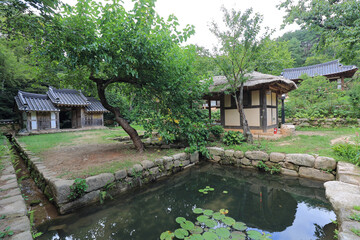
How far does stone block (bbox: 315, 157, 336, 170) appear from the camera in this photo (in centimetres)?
396

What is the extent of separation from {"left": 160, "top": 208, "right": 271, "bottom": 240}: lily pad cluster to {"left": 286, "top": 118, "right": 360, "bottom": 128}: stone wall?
952cm

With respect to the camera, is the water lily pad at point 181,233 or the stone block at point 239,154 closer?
the water lily pad at point 181,233

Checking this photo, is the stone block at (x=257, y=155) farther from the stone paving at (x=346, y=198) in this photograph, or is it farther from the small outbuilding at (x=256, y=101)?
the small outbuilding at (x=256, y=101)

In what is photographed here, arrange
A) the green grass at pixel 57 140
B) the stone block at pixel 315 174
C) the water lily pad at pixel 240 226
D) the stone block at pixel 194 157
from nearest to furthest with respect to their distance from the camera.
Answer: the water lily pad at pixel 240 226
the stone block at pixel 315 174
the stone block at pixel 194 157
the green grass at pixel 57 140

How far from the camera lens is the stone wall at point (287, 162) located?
4031mm

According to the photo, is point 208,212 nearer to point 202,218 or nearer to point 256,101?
point 202,218

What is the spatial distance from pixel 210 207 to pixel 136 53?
3.90m

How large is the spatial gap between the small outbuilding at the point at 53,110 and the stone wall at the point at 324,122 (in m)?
14.7

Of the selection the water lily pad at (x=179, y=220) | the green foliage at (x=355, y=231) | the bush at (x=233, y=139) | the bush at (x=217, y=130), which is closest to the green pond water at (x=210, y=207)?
the water lily pad at (x=179, y=220)

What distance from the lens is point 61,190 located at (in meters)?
2.83

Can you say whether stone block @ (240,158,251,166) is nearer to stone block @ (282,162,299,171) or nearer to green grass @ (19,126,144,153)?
stone block @ (282,162,299,171)

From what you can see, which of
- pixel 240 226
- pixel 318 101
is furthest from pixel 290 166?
pixel 318 101

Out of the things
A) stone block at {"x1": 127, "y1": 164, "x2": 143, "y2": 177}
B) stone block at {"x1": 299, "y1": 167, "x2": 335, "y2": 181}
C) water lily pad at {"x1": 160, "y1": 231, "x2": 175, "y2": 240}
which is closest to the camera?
water lily pad at {"x1": 160, "y1": 231, "x2": 175, "y2": 240}

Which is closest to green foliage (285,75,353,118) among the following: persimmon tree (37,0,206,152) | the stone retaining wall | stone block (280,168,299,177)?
stone block (280,168,299,177)
